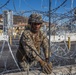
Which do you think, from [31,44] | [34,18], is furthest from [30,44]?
[34,18]

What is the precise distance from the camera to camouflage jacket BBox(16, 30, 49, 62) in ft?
11.9

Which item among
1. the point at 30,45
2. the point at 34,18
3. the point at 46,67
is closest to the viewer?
the point at 46,67

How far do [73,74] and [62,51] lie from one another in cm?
165

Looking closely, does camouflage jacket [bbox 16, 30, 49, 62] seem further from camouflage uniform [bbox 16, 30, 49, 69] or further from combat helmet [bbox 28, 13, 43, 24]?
combat helmet [bbox 28, 13, 43, 24]

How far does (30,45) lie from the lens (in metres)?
3.61

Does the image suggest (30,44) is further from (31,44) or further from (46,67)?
(46,67)

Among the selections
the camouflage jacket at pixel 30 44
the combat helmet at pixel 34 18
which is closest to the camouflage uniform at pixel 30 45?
the camouflage jacket at pixel 30 44

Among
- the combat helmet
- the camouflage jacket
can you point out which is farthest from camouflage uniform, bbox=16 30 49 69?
the combat helmet

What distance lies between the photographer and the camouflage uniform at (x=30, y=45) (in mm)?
3638

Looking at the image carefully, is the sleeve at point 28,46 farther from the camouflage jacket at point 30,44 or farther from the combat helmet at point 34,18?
the combat helmet at point 34,18

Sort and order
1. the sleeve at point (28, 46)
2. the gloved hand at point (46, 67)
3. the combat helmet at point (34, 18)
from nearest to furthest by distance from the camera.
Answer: the gloved hand at point (46, 67), the sleeve at point (28, 46), the combat helmet at point (34, 18)

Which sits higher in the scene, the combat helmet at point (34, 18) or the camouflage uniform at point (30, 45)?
the combat helmet at point (34, 18)

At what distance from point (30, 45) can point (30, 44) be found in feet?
0.08

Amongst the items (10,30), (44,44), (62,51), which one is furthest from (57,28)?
(62,51)
